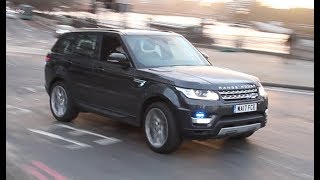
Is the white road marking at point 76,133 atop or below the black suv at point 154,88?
below

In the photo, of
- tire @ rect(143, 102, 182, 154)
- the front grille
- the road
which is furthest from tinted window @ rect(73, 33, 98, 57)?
the front grille

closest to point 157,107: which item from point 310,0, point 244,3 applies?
point 310,0

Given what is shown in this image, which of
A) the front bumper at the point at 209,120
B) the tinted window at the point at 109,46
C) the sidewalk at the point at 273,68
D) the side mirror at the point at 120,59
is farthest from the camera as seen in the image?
the sidewalk at the point at 273,68

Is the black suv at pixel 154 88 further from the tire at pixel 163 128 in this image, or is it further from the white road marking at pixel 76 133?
the white road marking at pixel 76 133

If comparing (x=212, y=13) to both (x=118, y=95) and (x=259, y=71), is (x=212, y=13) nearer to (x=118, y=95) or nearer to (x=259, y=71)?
(x=259, y=71)

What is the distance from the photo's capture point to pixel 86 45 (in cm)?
855

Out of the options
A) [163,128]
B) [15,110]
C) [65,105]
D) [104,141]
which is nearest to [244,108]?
[163,128]

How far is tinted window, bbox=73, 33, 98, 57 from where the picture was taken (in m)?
8.33

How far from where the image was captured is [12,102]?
35.6 feet

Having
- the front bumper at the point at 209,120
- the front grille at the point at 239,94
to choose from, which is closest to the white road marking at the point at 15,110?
the front bumper at the point at 209,120

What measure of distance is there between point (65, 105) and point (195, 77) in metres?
3.01

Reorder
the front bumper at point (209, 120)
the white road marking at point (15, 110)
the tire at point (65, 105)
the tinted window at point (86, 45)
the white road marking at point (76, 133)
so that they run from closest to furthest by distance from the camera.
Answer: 1. the front bumper at point (209, 120)
2. the white road marking at point (76, 133)
3. the tinted window at point (86, 45)
4. the tire at point (65, 105)
5. the white road marking at point (15, 110)

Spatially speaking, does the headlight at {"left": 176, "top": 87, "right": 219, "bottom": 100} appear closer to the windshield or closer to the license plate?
the license plate

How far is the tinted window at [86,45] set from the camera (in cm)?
833
